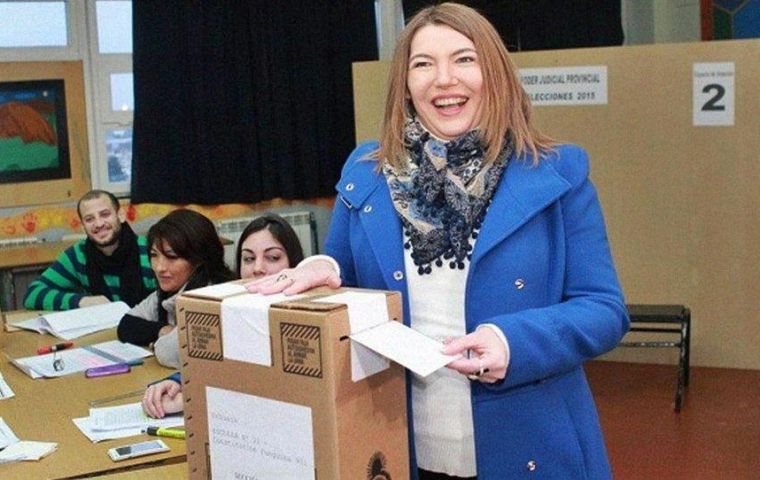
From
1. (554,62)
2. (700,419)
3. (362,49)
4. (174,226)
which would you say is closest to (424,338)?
(174,226)

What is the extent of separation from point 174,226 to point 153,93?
2890mm

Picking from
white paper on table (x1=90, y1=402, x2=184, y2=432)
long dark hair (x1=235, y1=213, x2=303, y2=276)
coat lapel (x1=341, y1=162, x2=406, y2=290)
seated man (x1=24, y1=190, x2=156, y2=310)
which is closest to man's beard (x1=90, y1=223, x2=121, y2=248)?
seated man (x1=24, y1=190, x2=156, y2=310)

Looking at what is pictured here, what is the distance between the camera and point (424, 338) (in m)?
1.38

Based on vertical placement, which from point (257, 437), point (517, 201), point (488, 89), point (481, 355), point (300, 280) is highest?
point (488, 89)

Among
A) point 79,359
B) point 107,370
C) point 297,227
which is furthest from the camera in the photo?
point 297,227

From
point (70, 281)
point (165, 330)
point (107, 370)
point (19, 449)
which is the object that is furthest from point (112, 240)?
point (19, 449)

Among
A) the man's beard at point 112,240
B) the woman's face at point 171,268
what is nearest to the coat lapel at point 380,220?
the woman's face at point 171,268

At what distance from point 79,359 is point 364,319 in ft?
6.64

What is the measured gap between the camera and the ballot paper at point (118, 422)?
2361 millimetres

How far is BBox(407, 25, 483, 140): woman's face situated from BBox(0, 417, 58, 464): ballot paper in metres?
1.26

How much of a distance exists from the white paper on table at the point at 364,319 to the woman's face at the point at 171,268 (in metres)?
1.99

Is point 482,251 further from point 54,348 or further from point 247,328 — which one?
point 54,348

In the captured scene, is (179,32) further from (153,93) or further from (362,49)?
(362,49)

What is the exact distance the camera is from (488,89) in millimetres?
1530
